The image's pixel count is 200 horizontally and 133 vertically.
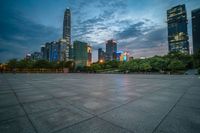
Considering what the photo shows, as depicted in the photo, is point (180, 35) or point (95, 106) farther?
point (180, 35)

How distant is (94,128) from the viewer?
111 inches

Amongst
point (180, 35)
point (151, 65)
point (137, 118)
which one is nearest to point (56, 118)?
point (137, 118)

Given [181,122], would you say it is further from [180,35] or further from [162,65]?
[180,35]

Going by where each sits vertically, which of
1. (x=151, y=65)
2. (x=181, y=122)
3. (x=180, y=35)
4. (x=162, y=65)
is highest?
(x=180, y=35)

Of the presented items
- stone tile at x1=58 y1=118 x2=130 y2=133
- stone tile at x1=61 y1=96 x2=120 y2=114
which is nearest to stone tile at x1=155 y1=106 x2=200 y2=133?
stone tile at x1=58 y1=118 x2=130 y2=133

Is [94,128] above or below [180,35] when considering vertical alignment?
below

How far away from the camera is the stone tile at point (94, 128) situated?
2.67 m

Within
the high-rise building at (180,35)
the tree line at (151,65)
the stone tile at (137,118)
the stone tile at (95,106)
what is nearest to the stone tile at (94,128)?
the stone tile at (137,118)

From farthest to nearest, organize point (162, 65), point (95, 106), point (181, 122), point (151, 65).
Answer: point (151, 65), point (162, 65), point (95, 106), point (181, 122)

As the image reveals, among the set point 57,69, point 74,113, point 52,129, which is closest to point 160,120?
point 74,113

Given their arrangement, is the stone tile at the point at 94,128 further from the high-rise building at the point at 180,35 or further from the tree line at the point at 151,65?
the high-rise building at the point at 180,35

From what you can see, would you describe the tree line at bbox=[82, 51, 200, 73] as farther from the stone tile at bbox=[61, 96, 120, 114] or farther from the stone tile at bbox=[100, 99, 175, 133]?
the stone tile at bbox=[61, 96, 120, 114]

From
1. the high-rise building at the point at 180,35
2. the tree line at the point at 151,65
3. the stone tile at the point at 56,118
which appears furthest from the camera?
the high-rise building at the point at 180,35

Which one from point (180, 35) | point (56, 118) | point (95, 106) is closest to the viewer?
point (56, 118)
